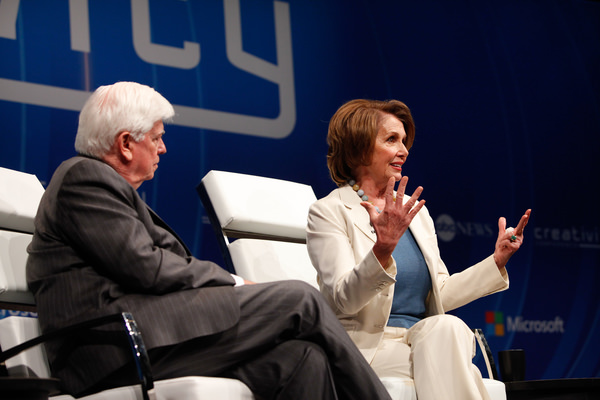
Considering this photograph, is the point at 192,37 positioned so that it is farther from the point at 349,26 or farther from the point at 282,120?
the point at 349,26

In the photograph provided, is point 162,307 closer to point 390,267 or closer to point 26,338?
point 26,338

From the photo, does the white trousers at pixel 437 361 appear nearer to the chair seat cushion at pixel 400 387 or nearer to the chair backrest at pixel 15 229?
the chair seat cushion at pixel 400 387

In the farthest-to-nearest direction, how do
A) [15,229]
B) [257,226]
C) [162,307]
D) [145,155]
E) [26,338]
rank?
[257,226]
[15,229]
[145,155]
[26,338]
[162,307]

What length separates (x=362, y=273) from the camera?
1920mm

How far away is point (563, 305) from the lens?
14.4ft

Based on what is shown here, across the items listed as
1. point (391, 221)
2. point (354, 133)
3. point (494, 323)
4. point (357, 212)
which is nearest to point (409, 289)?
point (357, 212)

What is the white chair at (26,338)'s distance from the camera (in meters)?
1.52

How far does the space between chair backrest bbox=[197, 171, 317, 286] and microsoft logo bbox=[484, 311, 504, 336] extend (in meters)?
1.75

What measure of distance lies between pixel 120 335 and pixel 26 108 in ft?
5.72

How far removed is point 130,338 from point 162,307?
13cm

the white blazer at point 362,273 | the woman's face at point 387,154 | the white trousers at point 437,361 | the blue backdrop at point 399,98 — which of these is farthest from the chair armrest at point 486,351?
the blue backdrop at point 399,98

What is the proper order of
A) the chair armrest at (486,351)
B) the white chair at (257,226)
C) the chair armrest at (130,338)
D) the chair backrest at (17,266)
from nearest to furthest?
the chair armrest at (130,338)
the chair backrest at (17,266)
the chair armrest at (486,351)
the white chair at (257,226)

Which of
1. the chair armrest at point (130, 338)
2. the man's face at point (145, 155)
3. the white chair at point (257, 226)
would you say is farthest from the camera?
the white chair at point (257, 226)

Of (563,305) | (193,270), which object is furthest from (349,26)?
(193,270)
